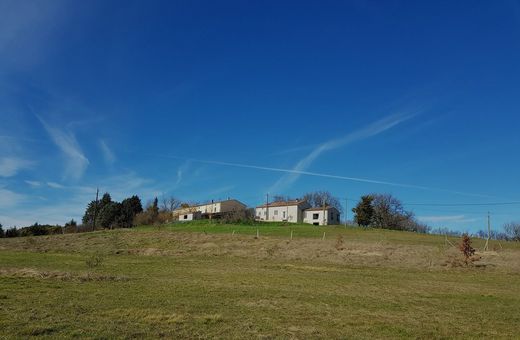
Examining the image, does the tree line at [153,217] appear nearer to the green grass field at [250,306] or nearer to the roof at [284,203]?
the roof at [284,203]

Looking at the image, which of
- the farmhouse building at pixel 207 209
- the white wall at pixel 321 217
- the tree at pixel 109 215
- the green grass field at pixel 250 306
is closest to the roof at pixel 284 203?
the white wall at pixel 321 217

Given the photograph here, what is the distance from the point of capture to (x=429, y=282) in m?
24.1

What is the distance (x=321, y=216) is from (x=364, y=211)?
41.7 ft

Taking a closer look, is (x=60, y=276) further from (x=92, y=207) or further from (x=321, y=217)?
(x=92, y=207)

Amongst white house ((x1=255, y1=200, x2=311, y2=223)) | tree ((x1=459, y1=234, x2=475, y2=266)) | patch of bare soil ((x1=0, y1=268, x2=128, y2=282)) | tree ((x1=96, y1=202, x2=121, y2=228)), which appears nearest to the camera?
patch of bare soil ((x1=0, y1=268, x2=128, y2=282))

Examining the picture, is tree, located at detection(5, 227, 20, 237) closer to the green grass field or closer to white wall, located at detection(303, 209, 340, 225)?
white wall, located at detection(303, 209, 340, 225)

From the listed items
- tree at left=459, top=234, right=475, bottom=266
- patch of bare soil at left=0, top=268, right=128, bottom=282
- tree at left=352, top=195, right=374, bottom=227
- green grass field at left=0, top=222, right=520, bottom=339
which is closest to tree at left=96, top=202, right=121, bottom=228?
tree at left=352, top=195, right=374, bottom=227

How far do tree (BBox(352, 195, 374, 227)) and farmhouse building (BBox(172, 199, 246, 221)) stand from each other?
35565 mm

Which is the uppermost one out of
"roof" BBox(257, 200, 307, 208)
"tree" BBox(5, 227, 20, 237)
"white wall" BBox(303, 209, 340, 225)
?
"roof" BBox(257, 200, 307, 208)

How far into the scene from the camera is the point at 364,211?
325 ft

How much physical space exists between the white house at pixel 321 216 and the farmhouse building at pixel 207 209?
20899 millimetres

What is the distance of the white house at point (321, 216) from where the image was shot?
106531 millimetres

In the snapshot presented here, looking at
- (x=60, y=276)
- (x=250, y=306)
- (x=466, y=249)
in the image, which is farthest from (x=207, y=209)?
(x=250, y=306)

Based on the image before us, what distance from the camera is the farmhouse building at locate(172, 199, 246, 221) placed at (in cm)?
12060
